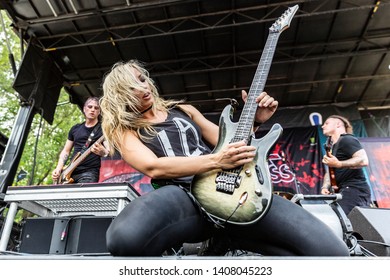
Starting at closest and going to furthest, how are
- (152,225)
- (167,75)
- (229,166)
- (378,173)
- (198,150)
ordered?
(152,225), (229,166), (198,150), (378,173), (167,75)

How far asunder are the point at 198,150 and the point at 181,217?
413 millimetres

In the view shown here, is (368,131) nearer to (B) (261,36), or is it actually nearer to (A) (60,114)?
(B) (261,36)

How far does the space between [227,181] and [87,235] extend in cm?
188

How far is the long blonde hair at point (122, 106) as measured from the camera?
151 centimetres

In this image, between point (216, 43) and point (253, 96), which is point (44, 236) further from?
point (216, 43)

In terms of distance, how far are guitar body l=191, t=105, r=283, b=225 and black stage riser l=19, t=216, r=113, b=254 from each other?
1677 mm

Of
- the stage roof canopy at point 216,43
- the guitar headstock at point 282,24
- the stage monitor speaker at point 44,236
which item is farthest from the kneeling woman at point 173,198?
the stage roof canopy at point 216,43

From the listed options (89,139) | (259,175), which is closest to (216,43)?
(89,139)

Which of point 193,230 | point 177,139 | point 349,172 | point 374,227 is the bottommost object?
point 193,230

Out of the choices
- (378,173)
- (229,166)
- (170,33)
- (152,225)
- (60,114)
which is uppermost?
(60,114)

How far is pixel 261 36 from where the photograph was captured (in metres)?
6.64

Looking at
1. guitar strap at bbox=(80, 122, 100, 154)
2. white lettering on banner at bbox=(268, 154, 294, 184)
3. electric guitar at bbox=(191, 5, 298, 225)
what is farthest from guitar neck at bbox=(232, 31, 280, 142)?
white lettering on banner at bbox=(268, 154, 294, 184)

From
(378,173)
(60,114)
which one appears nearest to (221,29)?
(378,173)

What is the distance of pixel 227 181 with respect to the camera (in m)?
1.25
